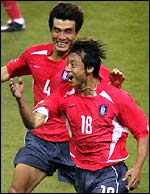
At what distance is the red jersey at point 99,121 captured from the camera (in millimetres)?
6219

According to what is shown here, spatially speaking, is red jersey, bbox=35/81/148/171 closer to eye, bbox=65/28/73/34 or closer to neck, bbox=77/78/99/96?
neck, bbox=77/78/99/96

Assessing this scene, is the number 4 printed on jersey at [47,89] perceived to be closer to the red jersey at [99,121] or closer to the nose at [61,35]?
the nose at [61,35]

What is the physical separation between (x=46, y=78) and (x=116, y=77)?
2.50 ft

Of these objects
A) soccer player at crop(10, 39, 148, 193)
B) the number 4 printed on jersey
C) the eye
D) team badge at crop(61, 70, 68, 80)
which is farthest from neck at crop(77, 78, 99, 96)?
the eye

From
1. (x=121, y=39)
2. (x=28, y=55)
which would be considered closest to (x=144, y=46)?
(x=121, y=39)

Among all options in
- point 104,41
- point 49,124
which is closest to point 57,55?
point 49,124

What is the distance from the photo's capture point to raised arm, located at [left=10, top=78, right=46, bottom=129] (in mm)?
5832

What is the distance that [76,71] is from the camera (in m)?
6.20

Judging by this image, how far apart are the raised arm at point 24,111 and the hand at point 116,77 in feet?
1.86

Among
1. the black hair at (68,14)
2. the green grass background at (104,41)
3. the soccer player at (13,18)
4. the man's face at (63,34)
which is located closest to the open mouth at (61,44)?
the man's face at (63,34)

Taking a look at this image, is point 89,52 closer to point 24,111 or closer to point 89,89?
point 89,89

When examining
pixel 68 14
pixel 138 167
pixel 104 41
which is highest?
pixel 68 14

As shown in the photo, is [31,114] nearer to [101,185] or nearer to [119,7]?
[101,185]

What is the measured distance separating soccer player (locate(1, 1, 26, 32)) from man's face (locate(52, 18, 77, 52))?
4.65m
